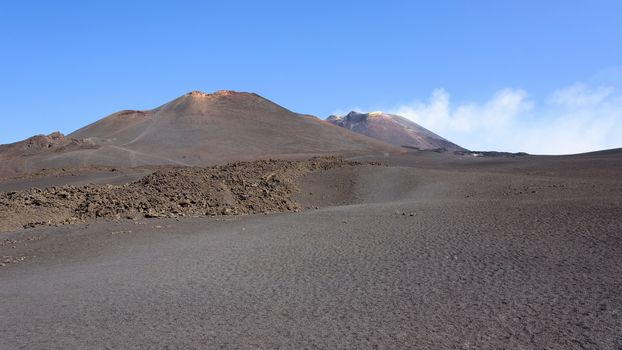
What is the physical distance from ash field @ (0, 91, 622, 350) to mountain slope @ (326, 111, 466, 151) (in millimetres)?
105294

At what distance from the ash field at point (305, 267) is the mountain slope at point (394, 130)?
345ft

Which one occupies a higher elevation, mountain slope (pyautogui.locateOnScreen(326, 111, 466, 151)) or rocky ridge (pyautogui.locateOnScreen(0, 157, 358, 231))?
mountain slope (pyautogui.locateOnScreen(326, 111, 466, 151))

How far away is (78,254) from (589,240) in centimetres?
825

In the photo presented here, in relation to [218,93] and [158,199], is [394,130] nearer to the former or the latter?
[218,93]

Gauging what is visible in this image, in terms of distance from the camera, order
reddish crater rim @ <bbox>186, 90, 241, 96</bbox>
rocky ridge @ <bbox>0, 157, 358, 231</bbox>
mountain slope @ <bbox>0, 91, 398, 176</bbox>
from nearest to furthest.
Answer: rocky ridge @ <bbox>0, 157, 358, 231</bbox> < mountain slope @ <bbox>0, 91, 398, 176</bbox> < reddish crater rim @ <bbox>186, 90, 241, 96</bbox>

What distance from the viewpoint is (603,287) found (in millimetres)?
5918

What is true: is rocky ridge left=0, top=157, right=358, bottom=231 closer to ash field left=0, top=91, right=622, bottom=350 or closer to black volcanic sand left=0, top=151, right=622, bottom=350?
ash field left=0, top=91, right=622, bottom=350

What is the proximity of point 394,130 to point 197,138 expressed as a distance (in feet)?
229

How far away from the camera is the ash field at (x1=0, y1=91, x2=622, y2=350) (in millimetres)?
4984

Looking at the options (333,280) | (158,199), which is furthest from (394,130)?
(333,280)

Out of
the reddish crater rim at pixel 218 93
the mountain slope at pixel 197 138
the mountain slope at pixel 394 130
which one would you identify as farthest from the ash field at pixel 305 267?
the mountain slope at pixel 394 130

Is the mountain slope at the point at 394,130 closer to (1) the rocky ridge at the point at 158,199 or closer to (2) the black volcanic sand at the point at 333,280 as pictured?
(1) the rocky ridge at the point at 158,199

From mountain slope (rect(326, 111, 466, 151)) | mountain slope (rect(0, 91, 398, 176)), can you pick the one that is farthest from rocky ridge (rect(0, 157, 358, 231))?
mountain slope (rect(326, 111, 466, 151))

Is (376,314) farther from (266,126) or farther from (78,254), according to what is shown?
(266,126)
